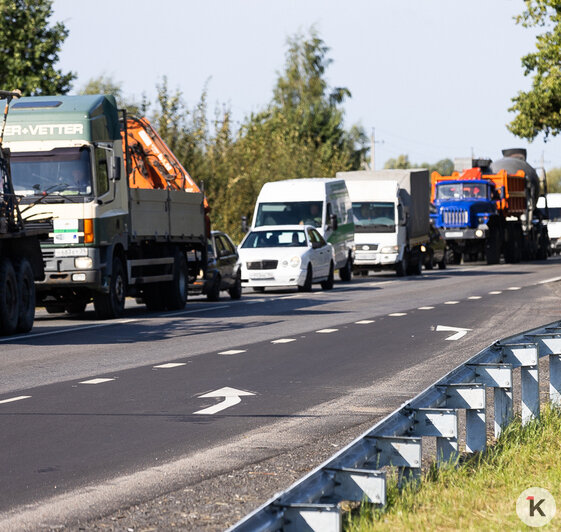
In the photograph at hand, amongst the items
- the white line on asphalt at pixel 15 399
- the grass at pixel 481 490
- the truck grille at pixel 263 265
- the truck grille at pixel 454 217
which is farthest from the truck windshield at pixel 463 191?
the grass at pixel 481 490

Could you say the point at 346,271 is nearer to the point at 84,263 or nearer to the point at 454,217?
the point at 454,217

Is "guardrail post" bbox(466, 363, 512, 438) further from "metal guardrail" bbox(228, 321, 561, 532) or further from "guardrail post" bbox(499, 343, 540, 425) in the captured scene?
"guardrail post" bbox(499, 343, 540, 425)

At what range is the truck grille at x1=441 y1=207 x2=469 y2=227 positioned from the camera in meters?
50.7

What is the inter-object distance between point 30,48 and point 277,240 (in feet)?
42.3

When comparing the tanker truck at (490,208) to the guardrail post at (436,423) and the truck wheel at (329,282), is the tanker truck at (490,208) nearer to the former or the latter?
the truck wheel at (329,282)

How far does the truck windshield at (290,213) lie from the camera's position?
3588 cm

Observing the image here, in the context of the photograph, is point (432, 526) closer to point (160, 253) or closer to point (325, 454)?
point (325, 454)

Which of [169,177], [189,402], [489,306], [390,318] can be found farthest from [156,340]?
[169,177]

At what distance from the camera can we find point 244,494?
713 cm

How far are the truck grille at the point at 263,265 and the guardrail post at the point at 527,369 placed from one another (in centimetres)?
2290

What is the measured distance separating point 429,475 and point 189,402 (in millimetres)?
4328

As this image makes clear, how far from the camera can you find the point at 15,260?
1962 centimetres

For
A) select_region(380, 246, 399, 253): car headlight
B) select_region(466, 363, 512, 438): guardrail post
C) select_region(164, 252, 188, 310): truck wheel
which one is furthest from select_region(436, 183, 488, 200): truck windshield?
select_region(466, 363, 512, 438): guardrail post

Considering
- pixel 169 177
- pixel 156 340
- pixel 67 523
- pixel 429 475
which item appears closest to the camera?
pixel 67 523
